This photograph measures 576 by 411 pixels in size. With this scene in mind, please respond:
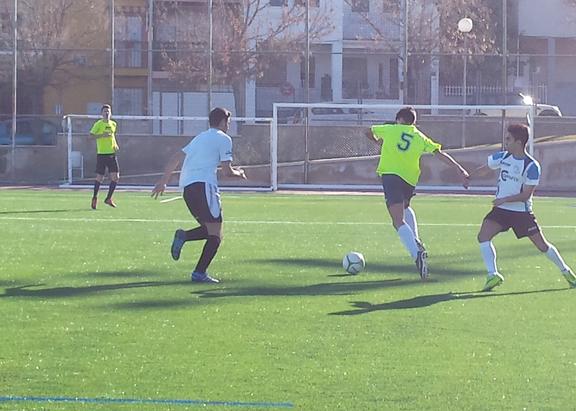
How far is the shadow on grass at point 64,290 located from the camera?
32.9 feet

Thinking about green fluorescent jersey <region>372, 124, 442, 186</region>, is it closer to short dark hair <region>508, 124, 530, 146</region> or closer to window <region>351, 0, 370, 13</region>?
short dark hair <region>508, 124, 530, 146</region>

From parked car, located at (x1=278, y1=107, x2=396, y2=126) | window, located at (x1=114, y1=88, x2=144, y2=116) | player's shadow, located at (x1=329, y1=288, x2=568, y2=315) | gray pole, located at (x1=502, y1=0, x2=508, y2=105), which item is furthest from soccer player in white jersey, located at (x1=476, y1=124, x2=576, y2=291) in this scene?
window, located at (x1=114, y1=88, x2=144, y2=116)

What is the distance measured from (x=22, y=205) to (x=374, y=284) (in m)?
12.3

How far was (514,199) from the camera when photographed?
10.5 m

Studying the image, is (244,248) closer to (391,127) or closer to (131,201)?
(391,127)

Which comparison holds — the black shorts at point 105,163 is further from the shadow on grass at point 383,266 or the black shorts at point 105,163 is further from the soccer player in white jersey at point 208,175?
the soccer player in white jersey at point 208,175

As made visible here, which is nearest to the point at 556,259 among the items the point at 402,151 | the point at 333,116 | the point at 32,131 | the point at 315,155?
the point at 402,151

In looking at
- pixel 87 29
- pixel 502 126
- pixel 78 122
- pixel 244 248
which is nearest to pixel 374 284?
pixel 244 248

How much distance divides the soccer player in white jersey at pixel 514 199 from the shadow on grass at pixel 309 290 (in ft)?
3.02

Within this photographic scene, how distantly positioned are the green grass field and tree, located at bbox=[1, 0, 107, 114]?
22800mm

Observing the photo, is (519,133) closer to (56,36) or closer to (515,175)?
(515,175)

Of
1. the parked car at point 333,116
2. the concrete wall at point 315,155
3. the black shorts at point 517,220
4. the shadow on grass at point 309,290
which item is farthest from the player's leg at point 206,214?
the parked car at point 333,116

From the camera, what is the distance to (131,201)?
76.5ft

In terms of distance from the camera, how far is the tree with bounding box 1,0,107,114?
37469mm
